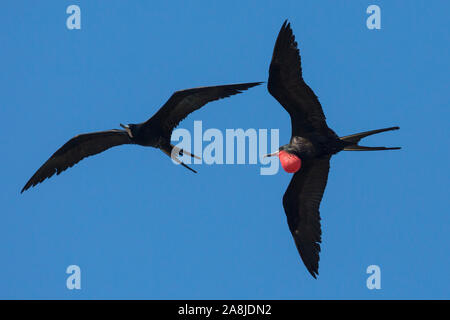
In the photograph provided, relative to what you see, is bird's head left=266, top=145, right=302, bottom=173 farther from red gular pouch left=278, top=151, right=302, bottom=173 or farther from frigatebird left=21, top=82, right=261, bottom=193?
frigatebird left=21, top=82, right=261, bottom=193

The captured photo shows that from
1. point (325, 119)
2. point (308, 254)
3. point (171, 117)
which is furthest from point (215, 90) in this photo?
point (308, 254)

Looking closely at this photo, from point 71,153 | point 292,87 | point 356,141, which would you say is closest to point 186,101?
point 292,87

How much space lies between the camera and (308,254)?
11227 mm

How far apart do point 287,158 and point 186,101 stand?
63.0 inches

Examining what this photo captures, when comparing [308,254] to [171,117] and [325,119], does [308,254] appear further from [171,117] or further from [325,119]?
[171,117]

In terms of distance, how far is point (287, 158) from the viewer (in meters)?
10.7

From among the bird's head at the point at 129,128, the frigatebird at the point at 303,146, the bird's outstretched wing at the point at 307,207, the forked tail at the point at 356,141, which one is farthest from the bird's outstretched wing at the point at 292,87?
the bird's head at the point at 129,128

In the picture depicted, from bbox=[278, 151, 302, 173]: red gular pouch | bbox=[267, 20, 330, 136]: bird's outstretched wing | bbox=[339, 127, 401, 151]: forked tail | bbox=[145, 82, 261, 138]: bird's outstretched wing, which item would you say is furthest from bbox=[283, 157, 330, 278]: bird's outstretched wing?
bbox=[145, 82, 261, 138]: bird's outstretched wing

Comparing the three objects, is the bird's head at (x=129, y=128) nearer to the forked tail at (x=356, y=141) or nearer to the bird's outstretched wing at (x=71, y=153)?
the bird's outstretched wing at (x=71, y=153)

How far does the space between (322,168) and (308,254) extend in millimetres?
1223

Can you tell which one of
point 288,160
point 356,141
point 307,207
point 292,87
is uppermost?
point 292,87

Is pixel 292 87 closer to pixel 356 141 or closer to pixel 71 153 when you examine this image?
pixel 356 141

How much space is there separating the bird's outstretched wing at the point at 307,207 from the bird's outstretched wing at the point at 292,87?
80cm

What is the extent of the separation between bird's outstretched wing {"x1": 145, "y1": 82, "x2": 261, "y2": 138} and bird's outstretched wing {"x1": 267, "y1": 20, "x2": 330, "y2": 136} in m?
0.37
